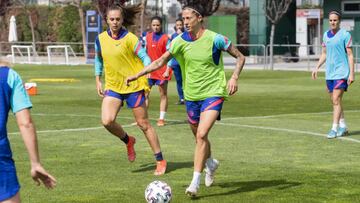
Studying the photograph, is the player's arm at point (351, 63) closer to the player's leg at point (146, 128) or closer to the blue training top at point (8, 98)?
the player's leg at point (146, 128)

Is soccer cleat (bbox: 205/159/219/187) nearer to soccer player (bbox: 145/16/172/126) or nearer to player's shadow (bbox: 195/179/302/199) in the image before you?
player's shadow (bbox: 195/179/302/199)

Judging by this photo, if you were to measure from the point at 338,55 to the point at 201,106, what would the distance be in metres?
5.76

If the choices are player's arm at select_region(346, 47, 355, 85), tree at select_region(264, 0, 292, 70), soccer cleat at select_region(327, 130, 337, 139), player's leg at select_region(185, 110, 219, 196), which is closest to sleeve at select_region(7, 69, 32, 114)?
player's leg at select_region(185, 110, 219, 196)

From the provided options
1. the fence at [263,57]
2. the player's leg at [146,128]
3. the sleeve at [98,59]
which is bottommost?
the fence at [263,57]

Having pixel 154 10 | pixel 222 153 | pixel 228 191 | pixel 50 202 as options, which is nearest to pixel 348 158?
pixel 222 153

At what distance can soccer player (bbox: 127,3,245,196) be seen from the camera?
10188mm

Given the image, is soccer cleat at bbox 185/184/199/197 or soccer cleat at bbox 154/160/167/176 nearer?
soccer cleat at bbox 185/184/199/197

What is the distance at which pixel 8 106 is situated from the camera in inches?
239

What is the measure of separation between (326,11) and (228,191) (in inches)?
1637

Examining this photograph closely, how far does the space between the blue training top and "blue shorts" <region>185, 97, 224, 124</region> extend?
438 centimetres

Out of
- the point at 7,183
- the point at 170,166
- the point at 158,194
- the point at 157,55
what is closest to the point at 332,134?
the point at 170,166

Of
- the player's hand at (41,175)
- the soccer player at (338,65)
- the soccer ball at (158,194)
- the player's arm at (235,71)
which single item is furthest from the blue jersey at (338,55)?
the player's hand at (41,175)

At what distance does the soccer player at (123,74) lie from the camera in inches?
465

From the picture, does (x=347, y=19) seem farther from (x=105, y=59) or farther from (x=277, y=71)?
(x=105, y=59)
